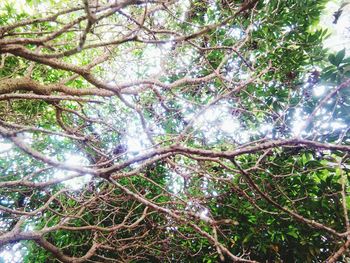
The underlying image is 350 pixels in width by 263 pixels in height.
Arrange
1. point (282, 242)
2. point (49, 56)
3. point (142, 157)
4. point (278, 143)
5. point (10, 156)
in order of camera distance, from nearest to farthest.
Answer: point (278, 143) < point (142, 157) < point (49, 56) < point (282, 242) < point (10, 156)

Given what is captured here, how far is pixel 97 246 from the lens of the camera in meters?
4.66

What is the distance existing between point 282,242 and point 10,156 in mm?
4878

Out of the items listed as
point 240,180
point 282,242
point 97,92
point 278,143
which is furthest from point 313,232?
point 97,92

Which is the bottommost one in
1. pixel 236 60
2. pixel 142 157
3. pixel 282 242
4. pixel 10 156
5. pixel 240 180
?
pixel 142 157

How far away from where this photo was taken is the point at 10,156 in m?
5.75

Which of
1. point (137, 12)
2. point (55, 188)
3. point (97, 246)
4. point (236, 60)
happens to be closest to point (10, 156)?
point (55, 188)

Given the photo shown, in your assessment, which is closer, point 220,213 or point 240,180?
point 240,180

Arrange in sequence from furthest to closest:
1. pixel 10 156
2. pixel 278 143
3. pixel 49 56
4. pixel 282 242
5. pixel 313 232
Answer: pixel 10 156
pixel 282 242
pixel 313 232
pixel 49 56
pixel 278 143

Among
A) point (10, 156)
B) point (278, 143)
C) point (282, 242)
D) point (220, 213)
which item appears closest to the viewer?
point (278, 143)

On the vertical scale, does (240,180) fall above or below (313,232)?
above

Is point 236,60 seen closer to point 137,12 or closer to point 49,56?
point 137,12

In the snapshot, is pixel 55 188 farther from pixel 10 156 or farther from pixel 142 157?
pixel 142 157

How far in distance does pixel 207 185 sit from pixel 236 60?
1900 millimetres

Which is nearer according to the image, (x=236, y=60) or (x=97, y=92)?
(x=97, y=92)
